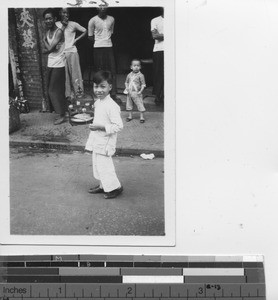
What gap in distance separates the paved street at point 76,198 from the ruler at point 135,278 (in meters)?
0.06

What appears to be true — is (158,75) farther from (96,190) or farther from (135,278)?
(135,278)

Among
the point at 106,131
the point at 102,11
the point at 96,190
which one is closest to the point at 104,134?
the point at 106,131

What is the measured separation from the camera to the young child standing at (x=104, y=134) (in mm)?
812

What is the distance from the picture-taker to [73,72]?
81 centimetres

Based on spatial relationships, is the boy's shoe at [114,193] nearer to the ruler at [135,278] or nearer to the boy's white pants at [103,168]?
the boy's white pants at [103,168]

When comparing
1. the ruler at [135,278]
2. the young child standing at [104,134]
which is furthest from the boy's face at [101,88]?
the ruler at [135,278]

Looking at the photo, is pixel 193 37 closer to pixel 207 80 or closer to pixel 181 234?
pixel 207 80

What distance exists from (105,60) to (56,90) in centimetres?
11

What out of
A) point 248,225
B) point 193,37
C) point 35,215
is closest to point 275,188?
point 248,225

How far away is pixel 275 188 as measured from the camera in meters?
0.80

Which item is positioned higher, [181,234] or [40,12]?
[40,12]

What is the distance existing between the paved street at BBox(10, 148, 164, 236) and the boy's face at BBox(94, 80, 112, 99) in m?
0.12

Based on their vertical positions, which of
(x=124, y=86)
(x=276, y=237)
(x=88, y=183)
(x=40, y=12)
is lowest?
(x=276, y=237)

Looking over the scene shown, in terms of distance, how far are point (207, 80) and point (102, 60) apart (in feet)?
0.66
